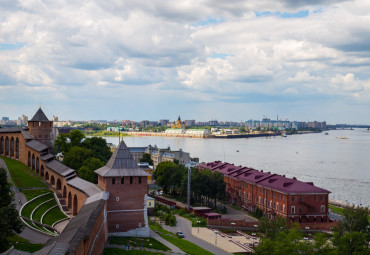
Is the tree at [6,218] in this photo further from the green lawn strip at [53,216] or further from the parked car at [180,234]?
the parked car at [180,234]

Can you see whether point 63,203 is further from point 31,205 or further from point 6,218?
point 6,218

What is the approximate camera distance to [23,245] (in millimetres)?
24938

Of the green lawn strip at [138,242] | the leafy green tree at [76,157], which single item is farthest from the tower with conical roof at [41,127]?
the green lawn strip at [138,242]

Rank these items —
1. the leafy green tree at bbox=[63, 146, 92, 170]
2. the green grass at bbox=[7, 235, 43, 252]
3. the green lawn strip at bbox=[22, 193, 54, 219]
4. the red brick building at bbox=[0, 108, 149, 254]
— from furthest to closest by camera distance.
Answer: the leafy green tree at bbox=[63, 146, 92, 170] < the green lawn strip at bbox=[22, 193, 54, 219] < the green grass at bbox=[7, 235, 43, 252] < the red brick building at bbox=[0, 108, 149, 254]

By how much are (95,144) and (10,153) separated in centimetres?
1269

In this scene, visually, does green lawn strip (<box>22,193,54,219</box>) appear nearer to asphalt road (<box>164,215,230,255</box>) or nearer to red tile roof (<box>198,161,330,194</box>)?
asphalt road (<box>164,215,230,255</box>)

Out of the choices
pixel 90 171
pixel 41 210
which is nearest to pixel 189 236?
pixel 90 171

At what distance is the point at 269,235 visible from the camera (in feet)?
109

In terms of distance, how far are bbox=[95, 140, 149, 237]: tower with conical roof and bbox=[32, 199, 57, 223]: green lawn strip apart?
273 inches

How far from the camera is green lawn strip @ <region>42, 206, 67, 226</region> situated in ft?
113

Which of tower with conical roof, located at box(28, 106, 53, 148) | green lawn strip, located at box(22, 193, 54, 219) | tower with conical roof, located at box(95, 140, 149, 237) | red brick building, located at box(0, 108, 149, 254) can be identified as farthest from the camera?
tower with conical roof, located at box(28, 106, 53, 148)

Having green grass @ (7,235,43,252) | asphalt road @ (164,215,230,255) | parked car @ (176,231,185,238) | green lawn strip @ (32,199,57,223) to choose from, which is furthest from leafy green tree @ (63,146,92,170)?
green grass @ (7,235,43,252)

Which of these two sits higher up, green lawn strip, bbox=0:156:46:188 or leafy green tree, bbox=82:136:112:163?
leafy green tree, bbox=82:136:112:163

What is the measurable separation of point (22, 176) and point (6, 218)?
26.2 m
